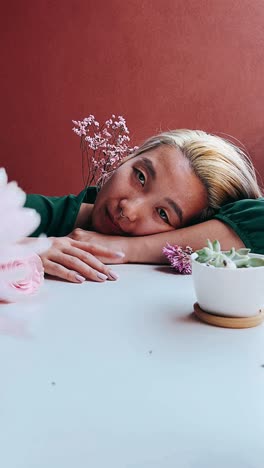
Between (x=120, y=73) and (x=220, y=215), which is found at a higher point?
(x=120, y=73)

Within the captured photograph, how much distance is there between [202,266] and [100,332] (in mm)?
140

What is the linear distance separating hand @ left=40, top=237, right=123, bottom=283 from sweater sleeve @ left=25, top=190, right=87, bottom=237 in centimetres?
31

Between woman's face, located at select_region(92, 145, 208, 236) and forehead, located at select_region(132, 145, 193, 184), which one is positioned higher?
forehead, located at select_region(132, 145, 193, 184)

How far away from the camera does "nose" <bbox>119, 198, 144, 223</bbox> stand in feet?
3.30

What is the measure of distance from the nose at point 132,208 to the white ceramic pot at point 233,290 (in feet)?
1.46

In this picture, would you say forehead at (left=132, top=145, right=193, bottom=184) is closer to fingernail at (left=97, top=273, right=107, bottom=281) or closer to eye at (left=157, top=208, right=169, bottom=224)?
eye at (left=157, top=208, right=169, bottom=224)

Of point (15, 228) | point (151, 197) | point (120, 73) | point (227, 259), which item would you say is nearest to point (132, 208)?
point (151, 197)

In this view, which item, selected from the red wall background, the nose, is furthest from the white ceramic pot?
the red wall background

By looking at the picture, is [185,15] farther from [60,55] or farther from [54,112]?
[54,112]

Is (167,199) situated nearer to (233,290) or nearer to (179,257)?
(179,257)

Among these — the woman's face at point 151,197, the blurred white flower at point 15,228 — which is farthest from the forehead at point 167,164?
the blurred white flower at point 15,228

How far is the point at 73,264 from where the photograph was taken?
0.83 meters

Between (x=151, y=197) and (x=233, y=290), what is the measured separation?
1.60ft

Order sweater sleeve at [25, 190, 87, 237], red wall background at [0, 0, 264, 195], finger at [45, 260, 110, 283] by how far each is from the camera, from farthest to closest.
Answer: red wall background at [0, 0, 264, 195]
sweater sleeve at [25, 190, 87, 237]
finger at [45, 260, 110, 283]
